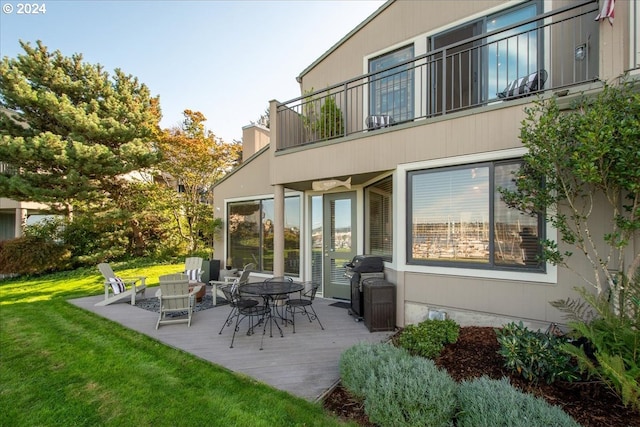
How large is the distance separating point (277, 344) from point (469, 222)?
142 inches

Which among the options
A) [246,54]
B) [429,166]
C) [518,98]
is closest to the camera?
[518,98]

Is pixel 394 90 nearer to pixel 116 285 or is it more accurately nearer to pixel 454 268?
pixel 454 268

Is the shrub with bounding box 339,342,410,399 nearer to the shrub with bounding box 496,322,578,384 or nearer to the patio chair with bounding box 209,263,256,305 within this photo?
the shrub with bounding box 496,322,578,384

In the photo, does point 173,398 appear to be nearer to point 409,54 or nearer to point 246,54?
point 409,54

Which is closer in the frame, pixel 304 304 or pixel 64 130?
pixel 304 304

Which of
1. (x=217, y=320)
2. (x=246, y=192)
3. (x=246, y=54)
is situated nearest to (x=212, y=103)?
(x=246, y=54)

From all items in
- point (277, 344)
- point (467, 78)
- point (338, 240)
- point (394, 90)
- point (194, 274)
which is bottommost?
point (277, 344)

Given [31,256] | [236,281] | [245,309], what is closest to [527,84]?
[245,309]

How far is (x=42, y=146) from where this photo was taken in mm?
11195

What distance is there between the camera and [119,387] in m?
3.54

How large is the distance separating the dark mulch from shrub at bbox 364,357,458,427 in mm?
311

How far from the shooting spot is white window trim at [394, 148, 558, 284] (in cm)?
426

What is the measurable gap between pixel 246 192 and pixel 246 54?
522 cm

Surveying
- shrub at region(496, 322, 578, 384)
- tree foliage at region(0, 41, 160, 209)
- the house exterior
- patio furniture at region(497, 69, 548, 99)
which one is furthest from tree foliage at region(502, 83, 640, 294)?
tree foliage at region(0, 41, 160, 209)
